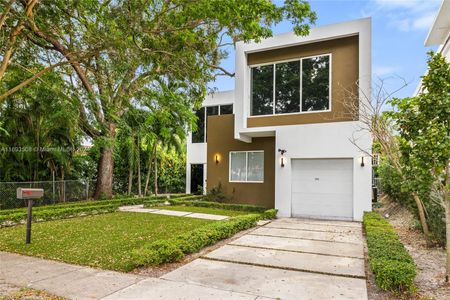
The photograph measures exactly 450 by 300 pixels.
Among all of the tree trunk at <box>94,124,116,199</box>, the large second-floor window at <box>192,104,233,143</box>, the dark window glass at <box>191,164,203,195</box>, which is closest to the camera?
the tree trunk at <box>94,124,116,199</box>

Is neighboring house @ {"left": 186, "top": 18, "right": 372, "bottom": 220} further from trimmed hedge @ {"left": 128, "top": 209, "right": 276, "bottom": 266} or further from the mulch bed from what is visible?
trimmed hedge @ {"left": 128, "top": 209, "right": 276, "bottom": 266}

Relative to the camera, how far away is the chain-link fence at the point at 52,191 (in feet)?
36.6

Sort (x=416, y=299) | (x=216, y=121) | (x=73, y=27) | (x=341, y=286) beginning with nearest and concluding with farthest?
(x=416, y=299) < (x=341, y=286) < (x=73, y=27) < (x=216, y=121)

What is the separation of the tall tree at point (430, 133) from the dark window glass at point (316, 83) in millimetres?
6093

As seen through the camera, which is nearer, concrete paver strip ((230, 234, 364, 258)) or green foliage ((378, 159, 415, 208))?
concrete paver strip ((230, 234, 364, 258))

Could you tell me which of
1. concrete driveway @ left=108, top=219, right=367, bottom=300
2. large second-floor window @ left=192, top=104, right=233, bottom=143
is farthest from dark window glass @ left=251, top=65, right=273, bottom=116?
large second-floor window @ left=192, top=104, right=233, bottom=143

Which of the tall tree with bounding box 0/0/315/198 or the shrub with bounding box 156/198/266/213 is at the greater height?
the tall tree with bounding box 0/0/315/198

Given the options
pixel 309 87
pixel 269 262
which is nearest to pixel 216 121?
pixel 309 87

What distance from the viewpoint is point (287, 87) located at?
11.6 metres

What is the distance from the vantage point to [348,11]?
37.0ft

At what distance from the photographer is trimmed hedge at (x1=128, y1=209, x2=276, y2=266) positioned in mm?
5293

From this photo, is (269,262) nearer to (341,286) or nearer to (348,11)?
(341,286)

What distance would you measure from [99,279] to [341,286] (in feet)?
11.8

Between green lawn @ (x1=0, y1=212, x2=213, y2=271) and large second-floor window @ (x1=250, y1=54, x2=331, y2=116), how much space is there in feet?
17.3
